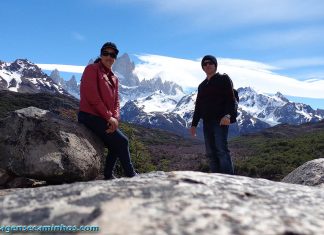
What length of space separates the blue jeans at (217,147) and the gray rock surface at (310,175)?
8.33 ft

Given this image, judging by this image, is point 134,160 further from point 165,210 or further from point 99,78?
point 165,210

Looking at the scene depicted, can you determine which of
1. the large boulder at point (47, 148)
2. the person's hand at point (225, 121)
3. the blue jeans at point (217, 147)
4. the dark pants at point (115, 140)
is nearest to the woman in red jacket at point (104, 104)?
the dark pants at point (115, 140)

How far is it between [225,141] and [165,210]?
5996 mm

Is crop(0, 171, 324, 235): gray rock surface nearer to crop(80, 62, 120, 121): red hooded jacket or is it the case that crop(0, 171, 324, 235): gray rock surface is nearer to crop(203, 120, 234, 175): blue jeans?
crop(80, 62, 120, 121): red hooded jacket

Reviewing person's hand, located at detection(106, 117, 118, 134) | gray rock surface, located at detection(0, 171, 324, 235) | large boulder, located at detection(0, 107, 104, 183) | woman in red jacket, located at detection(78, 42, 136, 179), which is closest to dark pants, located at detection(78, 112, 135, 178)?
woman in red jacket, located at detection(78, 42, 136, 179)

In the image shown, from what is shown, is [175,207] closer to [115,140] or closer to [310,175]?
[115,140]

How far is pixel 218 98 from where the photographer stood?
418 inches

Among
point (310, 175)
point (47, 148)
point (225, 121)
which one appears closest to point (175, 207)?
point (225, 121)

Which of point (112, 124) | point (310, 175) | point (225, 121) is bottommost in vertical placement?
point (310, 175)

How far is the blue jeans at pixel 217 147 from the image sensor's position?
1034 cm

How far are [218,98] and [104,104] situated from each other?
115 inches

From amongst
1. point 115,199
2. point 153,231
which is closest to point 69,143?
point 115,199

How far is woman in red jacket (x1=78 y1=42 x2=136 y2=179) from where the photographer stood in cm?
945

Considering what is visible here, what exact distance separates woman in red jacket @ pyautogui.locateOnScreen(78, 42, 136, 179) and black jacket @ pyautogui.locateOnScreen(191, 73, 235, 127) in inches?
89.6
